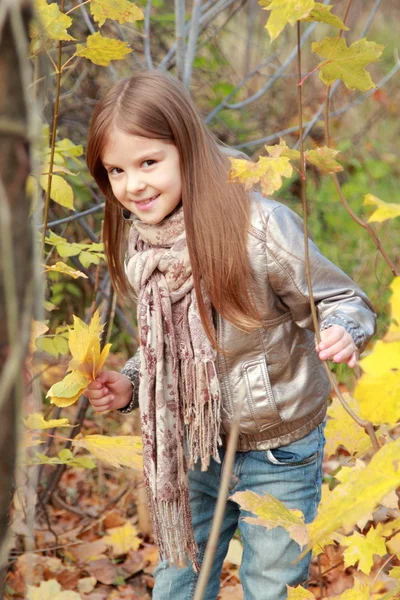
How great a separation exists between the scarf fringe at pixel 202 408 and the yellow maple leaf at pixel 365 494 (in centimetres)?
75

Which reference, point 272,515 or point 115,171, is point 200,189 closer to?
point 115,171

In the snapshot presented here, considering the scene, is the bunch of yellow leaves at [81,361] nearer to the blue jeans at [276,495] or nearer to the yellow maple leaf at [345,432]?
the blue jeans at [276,495]

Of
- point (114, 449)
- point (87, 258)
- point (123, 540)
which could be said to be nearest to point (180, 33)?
point (87, 258)

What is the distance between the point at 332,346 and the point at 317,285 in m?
0.31

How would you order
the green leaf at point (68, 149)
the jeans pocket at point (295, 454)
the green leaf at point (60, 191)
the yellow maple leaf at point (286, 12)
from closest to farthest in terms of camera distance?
the yellow maple leaf at point (286, 12) → the jeans pocket at point (295, 454) → the green leaf at point (60, 191) → the green leaf at point (68, 149)

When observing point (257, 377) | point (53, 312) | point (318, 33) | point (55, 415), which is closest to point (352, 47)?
point (257, 377)

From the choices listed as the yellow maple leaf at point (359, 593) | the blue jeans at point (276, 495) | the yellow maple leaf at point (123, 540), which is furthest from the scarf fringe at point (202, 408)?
the yellow maple leaf at point (123, 540)

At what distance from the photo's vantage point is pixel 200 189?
177 centimetres

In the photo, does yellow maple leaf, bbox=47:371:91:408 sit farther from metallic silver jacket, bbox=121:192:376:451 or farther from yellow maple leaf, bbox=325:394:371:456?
yellow maple leaf, bbox=325:394:371:456

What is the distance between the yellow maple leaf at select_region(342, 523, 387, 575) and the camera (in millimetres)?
1477

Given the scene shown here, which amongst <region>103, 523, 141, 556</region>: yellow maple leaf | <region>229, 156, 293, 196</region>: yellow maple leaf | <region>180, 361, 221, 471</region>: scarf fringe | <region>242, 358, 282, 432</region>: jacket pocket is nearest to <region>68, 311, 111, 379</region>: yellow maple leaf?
<region>180, 361, 221, 471</region>: scarf fringe

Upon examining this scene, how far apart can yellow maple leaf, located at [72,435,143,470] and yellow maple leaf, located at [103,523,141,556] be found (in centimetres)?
115

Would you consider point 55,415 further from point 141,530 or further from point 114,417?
point 114,417

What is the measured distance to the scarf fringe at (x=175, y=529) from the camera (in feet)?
6.17
